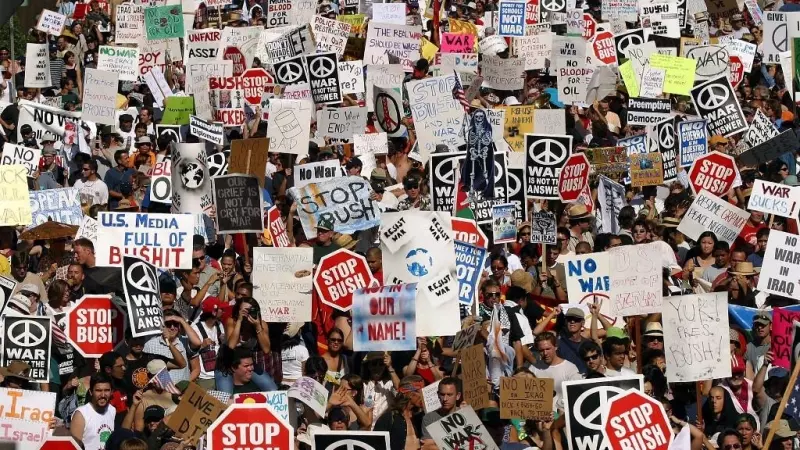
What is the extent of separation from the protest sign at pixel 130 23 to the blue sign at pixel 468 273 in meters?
11.7

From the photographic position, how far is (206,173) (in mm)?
18828

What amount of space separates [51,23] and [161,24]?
2.87m

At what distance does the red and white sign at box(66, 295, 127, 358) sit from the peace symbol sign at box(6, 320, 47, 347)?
1.62ft

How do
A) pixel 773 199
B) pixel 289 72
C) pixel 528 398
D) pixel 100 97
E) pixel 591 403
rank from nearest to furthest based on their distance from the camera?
pixel 591 403 < pixel 528 398 < pixel 773 199 < pixel 289 72 < pixel 100 97

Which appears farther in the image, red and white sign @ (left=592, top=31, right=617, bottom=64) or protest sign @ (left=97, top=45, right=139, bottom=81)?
red and white sign @ (left=592, top=31, right=617, bottom=64)

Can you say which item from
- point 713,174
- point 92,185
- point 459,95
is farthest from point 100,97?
point 713,174

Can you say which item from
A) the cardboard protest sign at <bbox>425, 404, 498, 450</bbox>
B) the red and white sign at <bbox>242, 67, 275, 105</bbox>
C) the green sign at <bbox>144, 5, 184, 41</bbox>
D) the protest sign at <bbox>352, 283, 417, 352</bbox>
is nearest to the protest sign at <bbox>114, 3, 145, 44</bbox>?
the green sign at <bbox>144, 5, 184, 41</bbox>

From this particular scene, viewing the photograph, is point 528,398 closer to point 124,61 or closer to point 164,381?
point 164,381

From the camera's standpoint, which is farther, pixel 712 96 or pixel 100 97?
pixel 100 97

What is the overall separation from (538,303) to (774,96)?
8563 millimetres

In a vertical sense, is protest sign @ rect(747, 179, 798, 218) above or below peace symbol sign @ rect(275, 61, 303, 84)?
below

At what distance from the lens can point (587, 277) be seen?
52.2 ft

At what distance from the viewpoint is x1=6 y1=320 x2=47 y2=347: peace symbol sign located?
13758 millimetres

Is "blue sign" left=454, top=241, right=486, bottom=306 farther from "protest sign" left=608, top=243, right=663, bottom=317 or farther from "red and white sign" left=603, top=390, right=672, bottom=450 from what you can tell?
"red and white sign" left=603, top=390, right=672, bottom=450
